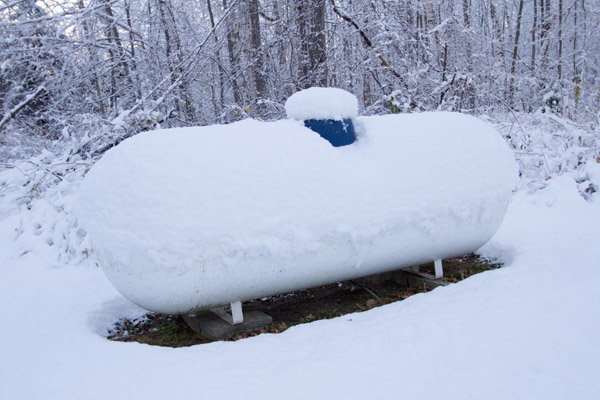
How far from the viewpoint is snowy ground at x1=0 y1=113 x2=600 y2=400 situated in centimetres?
225

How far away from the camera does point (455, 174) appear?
3770mm

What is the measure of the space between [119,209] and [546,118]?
6567 mm

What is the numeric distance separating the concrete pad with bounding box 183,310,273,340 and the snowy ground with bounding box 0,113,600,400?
0.35m

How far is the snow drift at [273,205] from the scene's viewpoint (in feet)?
9.75

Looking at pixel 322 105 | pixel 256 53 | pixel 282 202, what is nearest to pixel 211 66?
pixel 256 53

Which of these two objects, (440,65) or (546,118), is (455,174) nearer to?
(546,118)

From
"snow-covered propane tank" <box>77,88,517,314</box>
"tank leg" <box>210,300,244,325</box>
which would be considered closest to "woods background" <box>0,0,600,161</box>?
"snow-covered propane tank" <box>77,88,517,314</box>

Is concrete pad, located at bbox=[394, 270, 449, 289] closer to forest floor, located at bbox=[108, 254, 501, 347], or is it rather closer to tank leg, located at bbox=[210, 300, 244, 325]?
forest floor, located at bbox=[108, 254, 501, 347]

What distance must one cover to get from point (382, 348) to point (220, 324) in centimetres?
125

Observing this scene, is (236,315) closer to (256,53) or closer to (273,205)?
(273,205)

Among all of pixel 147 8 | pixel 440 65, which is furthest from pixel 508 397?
pixel 147 8

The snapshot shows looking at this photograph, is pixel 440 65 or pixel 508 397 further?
pixel 440 65

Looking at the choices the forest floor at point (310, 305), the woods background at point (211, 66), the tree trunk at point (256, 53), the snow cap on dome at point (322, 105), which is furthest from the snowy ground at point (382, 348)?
the tree trunk at point (256, 53)

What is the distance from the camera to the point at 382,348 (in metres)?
2.61
